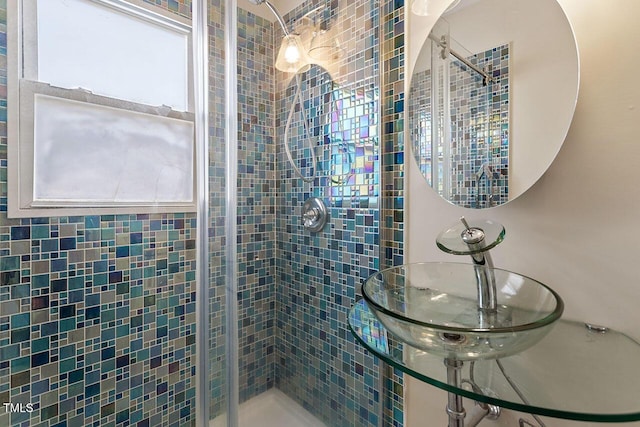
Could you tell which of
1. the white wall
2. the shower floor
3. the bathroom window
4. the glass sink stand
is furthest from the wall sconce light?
the shower floor

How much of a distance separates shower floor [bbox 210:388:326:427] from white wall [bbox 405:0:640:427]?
2.56 feet

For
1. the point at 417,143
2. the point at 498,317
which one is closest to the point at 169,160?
the point at 417,143

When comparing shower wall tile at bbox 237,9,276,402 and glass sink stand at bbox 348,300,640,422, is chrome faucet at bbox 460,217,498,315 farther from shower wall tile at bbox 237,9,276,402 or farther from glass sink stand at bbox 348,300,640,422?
shower wall tile at bbox 237,9,276,402

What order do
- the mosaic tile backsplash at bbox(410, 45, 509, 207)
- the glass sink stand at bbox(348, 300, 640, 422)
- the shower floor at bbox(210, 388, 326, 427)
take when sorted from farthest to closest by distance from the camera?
1. the shower floor at bbox(210, 388, 326, 427)
2. the mosaic tile backsplash at bbox(410, 45, 509, 207)
3. the glass sink stand at bbox(348, 300, 640, 422)

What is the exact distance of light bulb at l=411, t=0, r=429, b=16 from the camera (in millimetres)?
1026

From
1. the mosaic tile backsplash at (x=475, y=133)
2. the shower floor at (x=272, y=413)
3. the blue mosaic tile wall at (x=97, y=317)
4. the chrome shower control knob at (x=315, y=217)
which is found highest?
the mosaic tile backsplash at (x=475, y=133)

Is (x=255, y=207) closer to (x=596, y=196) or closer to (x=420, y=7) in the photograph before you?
(x=420, y=7)

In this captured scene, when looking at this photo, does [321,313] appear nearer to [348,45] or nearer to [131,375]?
[131,375]

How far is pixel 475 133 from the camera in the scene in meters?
0.93

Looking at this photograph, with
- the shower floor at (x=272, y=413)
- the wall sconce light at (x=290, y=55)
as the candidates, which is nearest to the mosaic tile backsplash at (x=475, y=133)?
the wall sconce light at (x=290, y=55)

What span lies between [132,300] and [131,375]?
12.7 inches

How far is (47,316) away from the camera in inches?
45.1

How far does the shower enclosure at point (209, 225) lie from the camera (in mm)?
1077

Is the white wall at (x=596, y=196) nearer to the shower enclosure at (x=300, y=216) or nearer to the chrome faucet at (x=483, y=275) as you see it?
the chrome faucet at (x=483, y=275)
